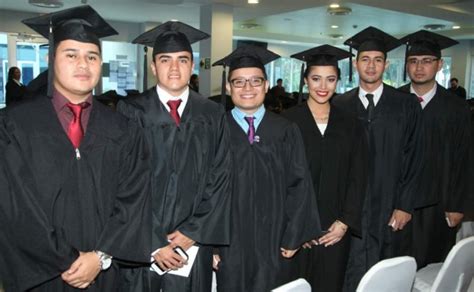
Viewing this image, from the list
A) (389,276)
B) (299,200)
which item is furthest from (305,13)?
(389,276)

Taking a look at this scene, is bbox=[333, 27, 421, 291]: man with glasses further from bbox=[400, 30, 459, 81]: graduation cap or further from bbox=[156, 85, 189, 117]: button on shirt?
bbox=[156, 85, 189, 117]: button on shirt

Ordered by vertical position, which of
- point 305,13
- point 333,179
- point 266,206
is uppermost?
point 305,13

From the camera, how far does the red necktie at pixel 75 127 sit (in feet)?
6.81

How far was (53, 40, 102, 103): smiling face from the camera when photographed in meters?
2.07

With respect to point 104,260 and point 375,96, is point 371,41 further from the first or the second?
point 104,260

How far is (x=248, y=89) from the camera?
2.62m

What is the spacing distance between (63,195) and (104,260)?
369 millimetres

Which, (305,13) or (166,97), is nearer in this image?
(166,97)

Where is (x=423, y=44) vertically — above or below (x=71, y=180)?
above

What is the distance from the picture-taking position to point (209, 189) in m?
2.47

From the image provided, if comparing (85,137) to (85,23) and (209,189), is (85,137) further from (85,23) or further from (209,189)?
(209,189)

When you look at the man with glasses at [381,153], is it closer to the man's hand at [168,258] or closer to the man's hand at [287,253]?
the man's hand at [287,253]

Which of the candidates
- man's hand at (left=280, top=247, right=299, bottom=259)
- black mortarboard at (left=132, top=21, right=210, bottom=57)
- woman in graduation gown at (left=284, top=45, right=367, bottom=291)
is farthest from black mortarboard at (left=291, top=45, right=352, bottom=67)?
man's hand at (left=280, top=247, right=299, bottom=259)

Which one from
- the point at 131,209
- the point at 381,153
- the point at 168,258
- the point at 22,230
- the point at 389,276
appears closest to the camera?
the point at 389,276
